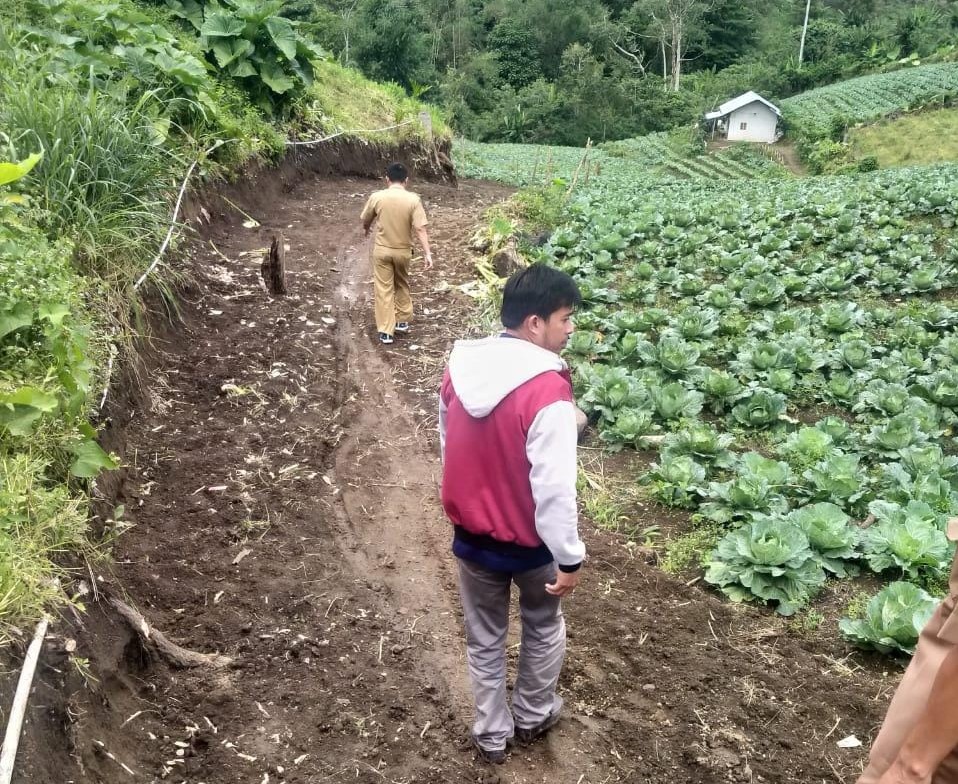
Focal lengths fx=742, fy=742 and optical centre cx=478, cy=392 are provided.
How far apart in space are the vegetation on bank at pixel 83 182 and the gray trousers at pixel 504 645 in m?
1.57

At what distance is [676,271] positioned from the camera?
8.98 m

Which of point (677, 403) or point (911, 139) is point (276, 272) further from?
point (911, 139)

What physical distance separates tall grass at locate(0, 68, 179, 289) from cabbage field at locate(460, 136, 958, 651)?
366 centimetres

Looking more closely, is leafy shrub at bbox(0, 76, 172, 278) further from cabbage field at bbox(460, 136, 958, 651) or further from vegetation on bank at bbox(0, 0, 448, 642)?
cabbage field at bbox(460, 136, 958, 651)

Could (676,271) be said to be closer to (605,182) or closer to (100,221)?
(100,221)

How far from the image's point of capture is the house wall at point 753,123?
140ft

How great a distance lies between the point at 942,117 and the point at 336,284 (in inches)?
1501

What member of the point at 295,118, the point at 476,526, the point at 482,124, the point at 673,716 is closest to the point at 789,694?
the point at 673,716

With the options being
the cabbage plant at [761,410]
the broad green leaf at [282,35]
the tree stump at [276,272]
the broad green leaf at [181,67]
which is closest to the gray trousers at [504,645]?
the cabbage plant at [761,410]

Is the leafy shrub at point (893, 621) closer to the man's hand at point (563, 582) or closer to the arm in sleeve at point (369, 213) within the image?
the man's hand at point (563, 582)


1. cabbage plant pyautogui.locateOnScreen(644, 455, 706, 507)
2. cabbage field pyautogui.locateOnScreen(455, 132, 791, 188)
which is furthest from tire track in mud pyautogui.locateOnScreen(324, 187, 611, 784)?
cabbage field pyautogui.locateOnScreen(455, 132, 791, 188)

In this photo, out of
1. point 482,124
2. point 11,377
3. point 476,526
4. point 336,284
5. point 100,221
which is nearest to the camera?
point 476,526

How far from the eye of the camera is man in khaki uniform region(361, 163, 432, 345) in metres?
6.74

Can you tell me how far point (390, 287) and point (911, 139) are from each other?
35.1 metres
